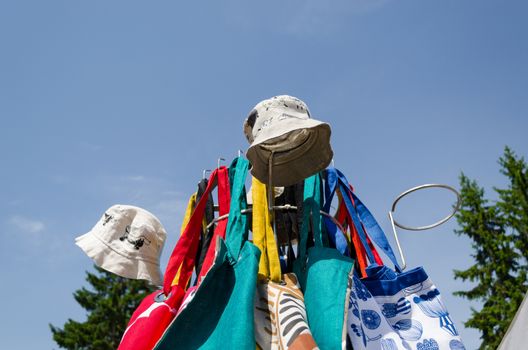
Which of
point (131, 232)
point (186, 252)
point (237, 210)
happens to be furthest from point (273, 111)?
point (131, 232)

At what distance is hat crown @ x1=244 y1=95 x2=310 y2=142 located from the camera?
1322mm

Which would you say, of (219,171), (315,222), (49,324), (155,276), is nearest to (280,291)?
(315,222)

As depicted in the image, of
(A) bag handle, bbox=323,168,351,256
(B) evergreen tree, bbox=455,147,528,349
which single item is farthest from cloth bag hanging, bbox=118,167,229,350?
(B) evergreen tree, bbox=455,147,528,349

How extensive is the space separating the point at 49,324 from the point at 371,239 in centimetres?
1273

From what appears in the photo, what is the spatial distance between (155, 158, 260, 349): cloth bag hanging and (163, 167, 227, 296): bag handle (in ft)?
0.83

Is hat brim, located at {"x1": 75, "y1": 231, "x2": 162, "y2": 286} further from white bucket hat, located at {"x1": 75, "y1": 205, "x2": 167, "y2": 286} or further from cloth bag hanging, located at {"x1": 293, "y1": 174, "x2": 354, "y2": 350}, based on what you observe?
cloth bag hanging, located at {"x1": 293, "y1": 174, "x2": 354, "y2": 350}

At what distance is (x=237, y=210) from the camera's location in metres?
1.26

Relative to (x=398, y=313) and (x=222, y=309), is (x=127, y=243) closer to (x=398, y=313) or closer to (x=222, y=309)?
(x=222, y=309)

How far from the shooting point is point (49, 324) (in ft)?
40.2

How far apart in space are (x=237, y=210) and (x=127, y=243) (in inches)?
26.7

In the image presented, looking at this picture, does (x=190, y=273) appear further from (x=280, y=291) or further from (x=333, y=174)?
(x=333, y=174)

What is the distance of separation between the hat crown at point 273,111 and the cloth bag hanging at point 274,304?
265 mm

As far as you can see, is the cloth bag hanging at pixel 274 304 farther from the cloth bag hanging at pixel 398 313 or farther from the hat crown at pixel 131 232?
the hat crown at pixel 131 232

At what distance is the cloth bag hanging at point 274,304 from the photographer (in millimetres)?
925
